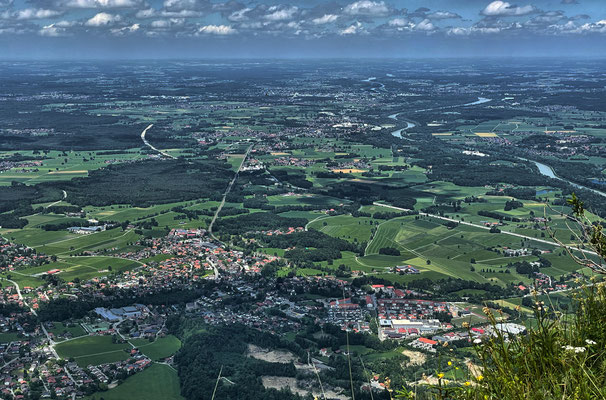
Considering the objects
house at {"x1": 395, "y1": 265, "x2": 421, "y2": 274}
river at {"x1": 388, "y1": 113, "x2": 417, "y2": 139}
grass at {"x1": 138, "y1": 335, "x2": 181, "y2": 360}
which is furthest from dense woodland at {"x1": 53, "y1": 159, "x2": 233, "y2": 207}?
river at {"x1": 388, "y1": 113, "x2": 417, "y2": 139}

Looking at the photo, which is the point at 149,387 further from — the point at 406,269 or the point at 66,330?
the point at 406,269

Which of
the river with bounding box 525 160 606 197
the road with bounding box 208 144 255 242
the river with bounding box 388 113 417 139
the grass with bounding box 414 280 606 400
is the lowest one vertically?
the river with bounding box 525 160 606 197

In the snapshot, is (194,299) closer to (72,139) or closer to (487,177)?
(487,177)

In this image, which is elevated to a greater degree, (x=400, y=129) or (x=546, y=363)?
(x=546, y=363)

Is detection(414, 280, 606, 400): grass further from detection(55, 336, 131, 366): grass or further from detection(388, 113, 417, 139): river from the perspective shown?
detection(388, 113, 417, 139): river

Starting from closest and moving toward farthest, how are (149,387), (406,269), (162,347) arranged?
(149,387) → (162,347) → (406,269)

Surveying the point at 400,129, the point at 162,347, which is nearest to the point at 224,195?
the point at 162,347

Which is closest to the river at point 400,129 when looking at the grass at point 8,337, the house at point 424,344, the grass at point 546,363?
the house at point 424,344

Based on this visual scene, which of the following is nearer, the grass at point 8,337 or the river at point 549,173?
the grass at point 8,337

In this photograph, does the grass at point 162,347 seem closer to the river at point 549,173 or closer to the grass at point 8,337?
the grass at point 8,337
